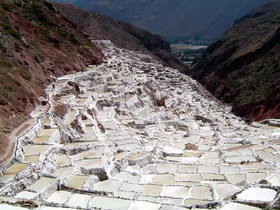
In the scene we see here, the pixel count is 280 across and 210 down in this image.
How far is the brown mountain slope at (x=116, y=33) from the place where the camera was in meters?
93.2

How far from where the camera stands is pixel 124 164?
55.1ft

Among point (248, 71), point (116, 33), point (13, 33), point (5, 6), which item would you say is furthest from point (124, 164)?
point (116, 33)

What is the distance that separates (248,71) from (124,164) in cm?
6101

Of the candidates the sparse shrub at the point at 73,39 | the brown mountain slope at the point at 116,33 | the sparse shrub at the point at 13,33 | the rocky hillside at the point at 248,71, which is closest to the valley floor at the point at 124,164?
the sparse shrub at the point at 13,33

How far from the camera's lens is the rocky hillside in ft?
182

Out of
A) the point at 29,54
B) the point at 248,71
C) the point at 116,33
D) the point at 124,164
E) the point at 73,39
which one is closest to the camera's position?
the point at 124,164

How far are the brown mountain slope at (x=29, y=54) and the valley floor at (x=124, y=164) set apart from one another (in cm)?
155

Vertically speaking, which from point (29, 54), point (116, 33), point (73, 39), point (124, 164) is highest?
point (116, 33)

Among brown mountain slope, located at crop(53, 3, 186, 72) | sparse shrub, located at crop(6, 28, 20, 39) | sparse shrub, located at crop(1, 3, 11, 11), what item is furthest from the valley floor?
brown mountain slope, located at crop(53, 3, 186, 72)

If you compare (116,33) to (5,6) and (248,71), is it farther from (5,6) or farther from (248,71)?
(5,6)

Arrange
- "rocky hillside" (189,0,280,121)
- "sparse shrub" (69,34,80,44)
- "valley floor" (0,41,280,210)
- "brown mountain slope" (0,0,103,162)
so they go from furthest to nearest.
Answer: "rocky hillside" (189,0,280,121) < "sparse shrub" (69,34,80,44) < "brown mountain slope" (0,0,103,162) < "valley floor" (0,41,280,210)

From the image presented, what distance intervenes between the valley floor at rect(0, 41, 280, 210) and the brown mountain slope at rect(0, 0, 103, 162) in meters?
1.55

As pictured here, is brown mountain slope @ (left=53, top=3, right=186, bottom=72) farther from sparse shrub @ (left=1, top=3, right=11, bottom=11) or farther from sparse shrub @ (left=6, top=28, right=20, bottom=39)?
sparse shrub @ (left=6, top=28, right=20, bottom=39)

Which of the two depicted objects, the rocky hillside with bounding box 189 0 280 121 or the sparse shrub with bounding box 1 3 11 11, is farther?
the rocky hillside with bounding box 189 0 280 121
